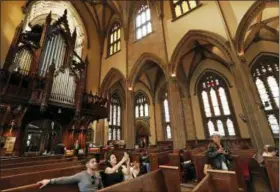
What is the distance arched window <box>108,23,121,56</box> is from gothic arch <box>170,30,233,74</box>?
6080 millimetres

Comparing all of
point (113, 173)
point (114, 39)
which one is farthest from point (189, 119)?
point (113, 173)

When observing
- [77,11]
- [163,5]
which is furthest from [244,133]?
[77,11]

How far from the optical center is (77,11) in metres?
13.2

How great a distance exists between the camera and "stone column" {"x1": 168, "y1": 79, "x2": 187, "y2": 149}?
26.8 ft

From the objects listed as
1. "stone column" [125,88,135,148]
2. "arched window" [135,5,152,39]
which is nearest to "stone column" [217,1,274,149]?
"arched window" [135,5,152,39]

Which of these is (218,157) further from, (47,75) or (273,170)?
(47,75)

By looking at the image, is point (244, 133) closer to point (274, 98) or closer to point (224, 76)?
point (274, 98)

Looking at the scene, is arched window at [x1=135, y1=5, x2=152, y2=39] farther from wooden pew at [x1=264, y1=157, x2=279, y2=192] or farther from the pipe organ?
wooden pew at [x1=264, y1=157, x2=279, y2=192]

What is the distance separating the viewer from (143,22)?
12641 millimetres

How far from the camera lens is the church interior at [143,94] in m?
2.77

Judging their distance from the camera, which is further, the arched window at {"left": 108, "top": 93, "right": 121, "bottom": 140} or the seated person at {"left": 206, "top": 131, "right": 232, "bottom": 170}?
the arched window at {"left": 108, "top": 93, "right": 121, "bottom": 140}

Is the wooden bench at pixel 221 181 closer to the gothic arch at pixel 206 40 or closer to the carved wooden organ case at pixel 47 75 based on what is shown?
the carved wooden organ case at pixel 47 75

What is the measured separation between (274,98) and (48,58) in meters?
16.1

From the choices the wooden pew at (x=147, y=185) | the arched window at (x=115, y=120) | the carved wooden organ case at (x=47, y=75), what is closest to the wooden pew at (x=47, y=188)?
the wooden pew at (x=147, y=185)
